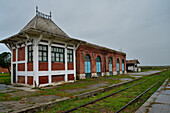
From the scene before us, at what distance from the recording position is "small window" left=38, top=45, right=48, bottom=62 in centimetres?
1110

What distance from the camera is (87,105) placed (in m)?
6.40

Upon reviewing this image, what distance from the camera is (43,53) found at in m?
11.4

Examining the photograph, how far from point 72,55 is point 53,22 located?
456 cm

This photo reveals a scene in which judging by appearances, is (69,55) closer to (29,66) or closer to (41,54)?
(41,54)

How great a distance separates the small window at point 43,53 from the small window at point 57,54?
27.1 inches

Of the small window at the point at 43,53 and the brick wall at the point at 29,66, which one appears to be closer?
the brick wall at the point at 29,66

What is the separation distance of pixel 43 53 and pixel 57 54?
5.46ft

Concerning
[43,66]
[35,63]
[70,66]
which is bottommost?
[70,66]

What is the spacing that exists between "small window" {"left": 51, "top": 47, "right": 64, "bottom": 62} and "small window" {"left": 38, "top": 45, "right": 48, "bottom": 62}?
689 mm

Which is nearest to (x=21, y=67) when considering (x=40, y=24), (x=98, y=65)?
(x=40, y=24)

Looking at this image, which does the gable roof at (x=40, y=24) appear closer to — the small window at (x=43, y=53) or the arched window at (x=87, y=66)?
the small window at (x=43, y=53)

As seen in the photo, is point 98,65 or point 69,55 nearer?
point 69,55

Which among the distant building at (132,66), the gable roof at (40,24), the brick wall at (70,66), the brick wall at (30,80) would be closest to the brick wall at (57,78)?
the brick wall at (70,66)

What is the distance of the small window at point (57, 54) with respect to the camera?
480 inches
